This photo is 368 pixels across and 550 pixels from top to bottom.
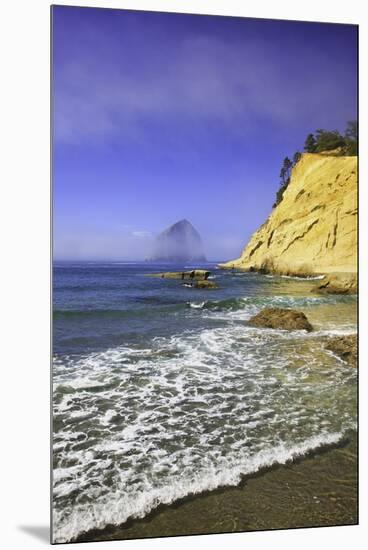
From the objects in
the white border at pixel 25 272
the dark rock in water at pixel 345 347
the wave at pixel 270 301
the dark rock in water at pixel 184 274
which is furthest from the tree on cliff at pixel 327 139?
the white border at pixel 25 272

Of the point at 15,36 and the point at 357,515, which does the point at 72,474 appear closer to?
the point at 357,515

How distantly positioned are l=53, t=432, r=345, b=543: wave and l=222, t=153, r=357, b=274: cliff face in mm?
1025

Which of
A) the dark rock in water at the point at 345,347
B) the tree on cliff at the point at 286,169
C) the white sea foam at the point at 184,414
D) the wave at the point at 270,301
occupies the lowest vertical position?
the white sea foam at the point at 184,414

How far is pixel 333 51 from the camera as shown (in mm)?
2963

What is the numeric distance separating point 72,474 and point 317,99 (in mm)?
2292

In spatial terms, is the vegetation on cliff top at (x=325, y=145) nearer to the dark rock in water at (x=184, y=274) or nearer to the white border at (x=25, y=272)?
the dark rock in water at (x=184, y=274)

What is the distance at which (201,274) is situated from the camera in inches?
115

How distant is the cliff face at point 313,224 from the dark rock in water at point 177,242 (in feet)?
0.72

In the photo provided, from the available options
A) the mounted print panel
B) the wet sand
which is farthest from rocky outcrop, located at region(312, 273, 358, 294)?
the wet sand

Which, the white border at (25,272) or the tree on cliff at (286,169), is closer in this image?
the white border at (25,272)

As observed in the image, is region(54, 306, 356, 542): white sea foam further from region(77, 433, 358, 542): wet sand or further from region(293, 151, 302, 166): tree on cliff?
region(293, 151, 302, 166): tree on cliff

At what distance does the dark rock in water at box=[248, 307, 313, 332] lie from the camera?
2982 millimetres

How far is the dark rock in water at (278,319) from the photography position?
9.78 ft

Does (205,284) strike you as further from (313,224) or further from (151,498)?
(151,498)
